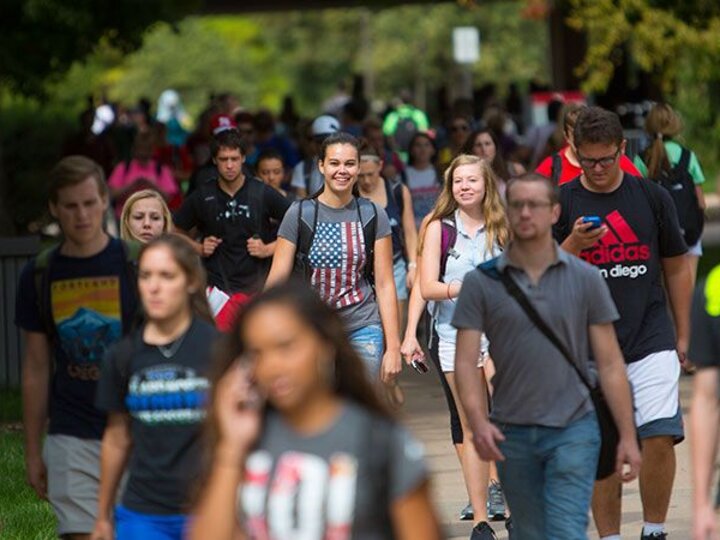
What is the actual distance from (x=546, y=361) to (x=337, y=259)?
2.79 m

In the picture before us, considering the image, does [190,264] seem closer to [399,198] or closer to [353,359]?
[353,359]

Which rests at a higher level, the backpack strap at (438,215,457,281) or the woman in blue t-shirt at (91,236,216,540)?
the backpack strap at (438,215,457,281)

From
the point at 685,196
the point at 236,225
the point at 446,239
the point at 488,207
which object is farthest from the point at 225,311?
the point at 685,196

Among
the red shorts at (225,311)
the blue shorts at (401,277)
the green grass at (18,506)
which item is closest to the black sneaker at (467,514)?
the red shorts at (225,311)

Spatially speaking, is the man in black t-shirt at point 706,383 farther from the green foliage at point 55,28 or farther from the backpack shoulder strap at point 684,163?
the green foliage at point 55,28

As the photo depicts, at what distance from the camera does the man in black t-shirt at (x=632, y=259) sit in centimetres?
834

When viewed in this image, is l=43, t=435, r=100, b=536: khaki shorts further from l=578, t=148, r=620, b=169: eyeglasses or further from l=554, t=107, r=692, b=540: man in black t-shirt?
l=578, t=148, r=620, b=169: eyeglasses

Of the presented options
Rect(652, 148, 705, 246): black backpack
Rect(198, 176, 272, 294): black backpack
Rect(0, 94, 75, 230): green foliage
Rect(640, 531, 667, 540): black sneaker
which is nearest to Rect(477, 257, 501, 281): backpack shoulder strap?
Rect(640, 531, 667, 540): black sneaker

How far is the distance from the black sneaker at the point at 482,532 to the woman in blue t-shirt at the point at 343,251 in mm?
844

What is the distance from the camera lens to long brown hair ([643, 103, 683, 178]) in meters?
13.4

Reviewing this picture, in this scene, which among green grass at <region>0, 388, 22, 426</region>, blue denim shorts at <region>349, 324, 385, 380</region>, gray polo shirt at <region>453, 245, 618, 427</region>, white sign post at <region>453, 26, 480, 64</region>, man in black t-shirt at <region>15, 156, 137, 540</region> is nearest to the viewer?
man in black t-shirt at <region>15, 156, 137, 540</region>

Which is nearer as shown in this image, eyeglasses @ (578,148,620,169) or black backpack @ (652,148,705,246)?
eyeglasses @ (578,148,620,169)

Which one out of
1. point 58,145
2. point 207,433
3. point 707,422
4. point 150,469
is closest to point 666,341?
point 707,422

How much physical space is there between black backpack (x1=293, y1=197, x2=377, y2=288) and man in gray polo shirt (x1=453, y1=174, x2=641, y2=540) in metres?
2.61
